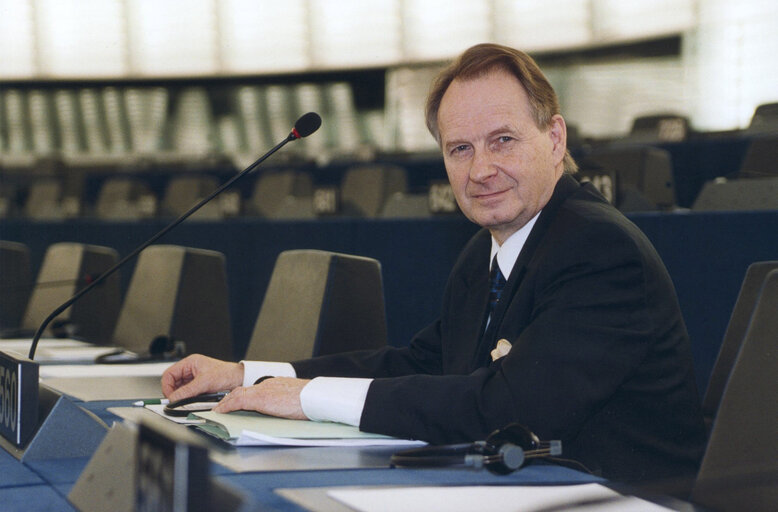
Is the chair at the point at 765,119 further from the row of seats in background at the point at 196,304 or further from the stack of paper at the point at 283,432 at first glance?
the stack of paper at the point at 283,432

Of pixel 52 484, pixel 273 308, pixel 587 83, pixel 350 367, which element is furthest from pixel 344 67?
pixel 52 484

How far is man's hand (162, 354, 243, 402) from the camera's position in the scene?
4.91ft

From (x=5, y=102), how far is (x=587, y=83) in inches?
251

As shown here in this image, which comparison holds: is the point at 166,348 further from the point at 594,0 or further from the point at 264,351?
the point at 594,0

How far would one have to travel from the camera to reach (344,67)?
9.73 meters

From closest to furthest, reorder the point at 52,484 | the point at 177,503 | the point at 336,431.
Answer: the point at 177,503 → the point at 52,484 → the point at 336,431

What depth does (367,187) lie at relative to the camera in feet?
20.0

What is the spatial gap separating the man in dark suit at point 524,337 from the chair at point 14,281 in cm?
263

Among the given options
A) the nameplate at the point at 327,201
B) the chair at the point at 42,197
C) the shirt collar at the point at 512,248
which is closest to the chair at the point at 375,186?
the nameplate at the point at 327,201

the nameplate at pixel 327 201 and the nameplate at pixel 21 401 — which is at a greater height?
the nameplate at pixel 327 201

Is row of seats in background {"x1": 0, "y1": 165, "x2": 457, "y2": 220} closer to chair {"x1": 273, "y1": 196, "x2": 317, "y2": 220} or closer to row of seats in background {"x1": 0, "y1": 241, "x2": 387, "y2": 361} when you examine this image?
chair {"x1": 273, "y1": 196, "x2": 317, "y2": 220}

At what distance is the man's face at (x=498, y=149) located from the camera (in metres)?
1.48

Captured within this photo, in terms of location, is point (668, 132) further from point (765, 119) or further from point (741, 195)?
point (741, 195)

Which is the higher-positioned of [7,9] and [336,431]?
[7,9]
